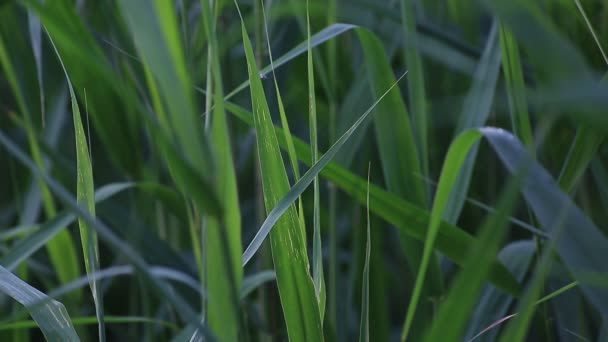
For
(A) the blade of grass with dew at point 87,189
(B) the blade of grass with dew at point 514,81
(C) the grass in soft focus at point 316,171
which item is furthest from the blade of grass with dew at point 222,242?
(B) the blade of grass with dew at point 514,81

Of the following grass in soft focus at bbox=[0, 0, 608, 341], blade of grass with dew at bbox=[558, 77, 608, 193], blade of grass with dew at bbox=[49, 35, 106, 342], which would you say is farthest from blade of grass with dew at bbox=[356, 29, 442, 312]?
blade of grass with dew at bbox=[49, 35, 106, 342]

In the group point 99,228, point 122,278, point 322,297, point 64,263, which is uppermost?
point 99,228

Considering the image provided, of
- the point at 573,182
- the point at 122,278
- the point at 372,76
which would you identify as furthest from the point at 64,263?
the point at 573,182

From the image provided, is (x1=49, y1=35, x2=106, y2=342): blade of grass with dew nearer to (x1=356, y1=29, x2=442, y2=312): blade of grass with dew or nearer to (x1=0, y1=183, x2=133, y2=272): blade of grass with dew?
(x1=0, y1=183, x2=133, y2=272): blade of grass with dew

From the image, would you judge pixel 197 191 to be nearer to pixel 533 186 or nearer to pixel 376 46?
pixel 533 186

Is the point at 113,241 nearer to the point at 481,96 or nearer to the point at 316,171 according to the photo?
the point at 316,171

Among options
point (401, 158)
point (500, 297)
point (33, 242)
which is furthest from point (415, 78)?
point (33, 242)
